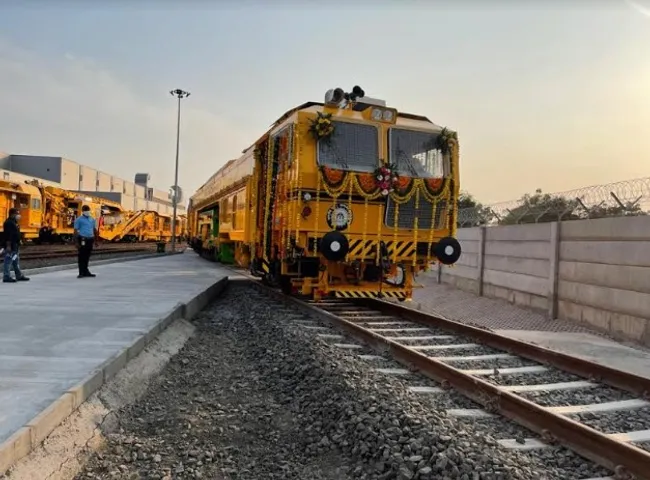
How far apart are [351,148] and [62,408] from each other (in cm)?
643

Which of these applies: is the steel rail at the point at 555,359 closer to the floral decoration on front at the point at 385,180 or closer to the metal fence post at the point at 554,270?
the floral decoration on front at the point at 385,180

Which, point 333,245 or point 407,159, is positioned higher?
point 407,159

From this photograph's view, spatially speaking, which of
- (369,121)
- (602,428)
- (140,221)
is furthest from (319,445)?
(140,221)

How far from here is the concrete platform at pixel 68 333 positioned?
365cm

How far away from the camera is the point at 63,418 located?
3.50 m

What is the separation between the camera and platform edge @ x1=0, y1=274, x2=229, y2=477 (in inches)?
112

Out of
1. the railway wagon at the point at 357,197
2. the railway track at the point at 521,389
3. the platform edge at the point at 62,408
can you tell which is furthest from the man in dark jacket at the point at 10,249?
the railway track at the point at 521,389

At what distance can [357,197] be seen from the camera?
28.7ft

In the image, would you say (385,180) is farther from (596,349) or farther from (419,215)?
(596,349)

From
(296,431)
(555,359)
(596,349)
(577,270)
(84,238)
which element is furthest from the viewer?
(84,238)

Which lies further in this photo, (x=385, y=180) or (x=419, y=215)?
(x=419, y=215)

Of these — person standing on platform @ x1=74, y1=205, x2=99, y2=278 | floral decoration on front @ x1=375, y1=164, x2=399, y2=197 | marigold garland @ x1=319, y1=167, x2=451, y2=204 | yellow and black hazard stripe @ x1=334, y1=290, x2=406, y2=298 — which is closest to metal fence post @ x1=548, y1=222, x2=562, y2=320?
marigold garland @ x1=319, y1=167, x2=451, y2=204

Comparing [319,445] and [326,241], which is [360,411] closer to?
[319,445]

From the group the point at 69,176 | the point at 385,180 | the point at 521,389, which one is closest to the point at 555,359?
the point at 521,389
